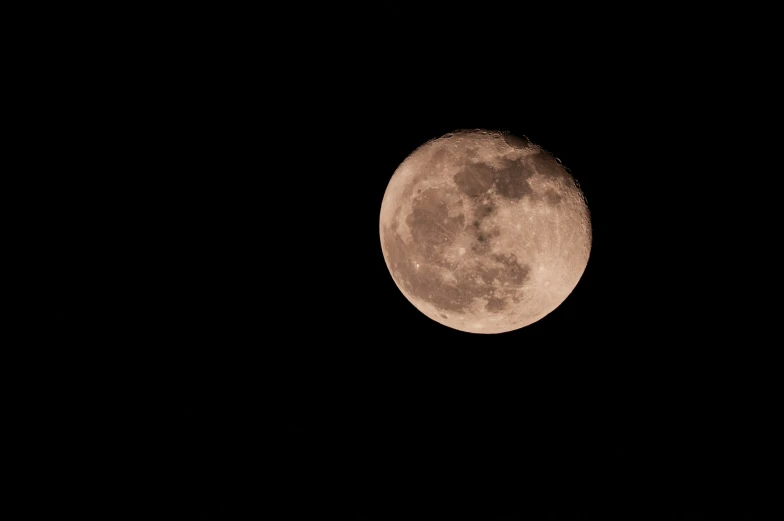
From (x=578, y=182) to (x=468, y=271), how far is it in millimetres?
1281

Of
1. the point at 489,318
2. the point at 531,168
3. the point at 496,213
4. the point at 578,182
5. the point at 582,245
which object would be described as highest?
the point at 578,182

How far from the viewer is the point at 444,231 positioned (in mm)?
3359

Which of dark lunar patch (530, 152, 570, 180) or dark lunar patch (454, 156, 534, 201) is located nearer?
dark lunar patch (454, 156, 534, 201)

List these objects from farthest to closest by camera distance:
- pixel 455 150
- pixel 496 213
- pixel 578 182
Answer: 1. pixel 578 182
2. pixel 455 150
3. pixel 496 213

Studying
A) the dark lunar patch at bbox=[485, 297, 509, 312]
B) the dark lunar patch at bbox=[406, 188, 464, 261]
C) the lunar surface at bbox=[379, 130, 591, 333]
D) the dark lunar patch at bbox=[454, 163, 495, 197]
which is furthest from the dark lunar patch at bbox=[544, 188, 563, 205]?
the dark lunar patch at bbox=[485, 297, 509, 312]

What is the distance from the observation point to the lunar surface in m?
3.32

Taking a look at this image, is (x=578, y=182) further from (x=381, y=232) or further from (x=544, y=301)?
(x=381, y=232)

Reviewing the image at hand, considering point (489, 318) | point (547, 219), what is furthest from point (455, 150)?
point (489, 318)

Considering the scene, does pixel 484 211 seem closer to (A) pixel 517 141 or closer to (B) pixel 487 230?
(B) pixel 487 230

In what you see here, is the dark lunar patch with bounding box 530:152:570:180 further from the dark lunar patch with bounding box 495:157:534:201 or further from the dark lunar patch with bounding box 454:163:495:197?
the dark lunar patch with bounding box 454:163:495:197

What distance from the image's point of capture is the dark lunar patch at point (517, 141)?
362cm

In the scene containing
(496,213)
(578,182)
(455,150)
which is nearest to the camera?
(496,213)

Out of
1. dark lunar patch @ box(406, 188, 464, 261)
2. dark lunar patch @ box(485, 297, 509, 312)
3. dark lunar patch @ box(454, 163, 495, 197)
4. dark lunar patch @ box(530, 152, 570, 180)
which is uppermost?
dark lunar patch @ box(530, 152, 570, 180)

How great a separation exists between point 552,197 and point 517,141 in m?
0.55
